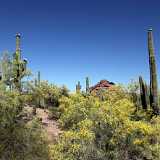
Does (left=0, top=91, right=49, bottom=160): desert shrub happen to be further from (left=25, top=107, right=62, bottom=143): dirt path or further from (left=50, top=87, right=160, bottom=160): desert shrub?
(left=25, top=107, right=62, bottom=143): dirt path

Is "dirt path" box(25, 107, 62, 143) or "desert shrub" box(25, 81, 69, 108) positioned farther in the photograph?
"desert shrub" box(25, 81, 69, 108)

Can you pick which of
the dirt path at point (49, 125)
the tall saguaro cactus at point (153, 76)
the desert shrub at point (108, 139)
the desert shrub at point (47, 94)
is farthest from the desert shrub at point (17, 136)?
the desert shrub at point (47, 94)

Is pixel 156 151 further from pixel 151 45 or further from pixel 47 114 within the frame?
pixel 47 114

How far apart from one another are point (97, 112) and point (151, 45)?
25.2 feet

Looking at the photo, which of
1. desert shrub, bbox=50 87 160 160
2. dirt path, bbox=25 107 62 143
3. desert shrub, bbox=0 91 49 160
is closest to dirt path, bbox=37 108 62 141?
dirt path, bbox=25 107 62 143

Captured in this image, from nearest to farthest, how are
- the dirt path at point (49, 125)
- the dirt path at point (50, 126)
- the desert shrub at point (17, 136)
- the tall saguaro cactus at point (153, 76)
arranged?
1. the desert shrub at point (17, 136)
2. the tall saguaro cactus at point (153, 76)
3. the dirt path at point (49, 125)
4. the dirt path at point (50, 126)

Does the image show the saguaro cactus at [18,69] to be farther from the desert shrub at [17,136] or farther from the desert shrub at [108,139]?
the desert shrub at [108,139]

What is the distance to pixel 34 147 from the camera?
19.8 metres

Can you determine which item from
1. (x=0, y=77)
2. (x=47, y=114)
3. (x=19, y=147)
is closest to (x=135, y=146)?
(x=19, y=147)

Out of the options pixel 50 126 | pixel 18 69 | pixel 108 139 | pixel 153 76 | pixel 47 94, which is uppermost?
pixel 18 69

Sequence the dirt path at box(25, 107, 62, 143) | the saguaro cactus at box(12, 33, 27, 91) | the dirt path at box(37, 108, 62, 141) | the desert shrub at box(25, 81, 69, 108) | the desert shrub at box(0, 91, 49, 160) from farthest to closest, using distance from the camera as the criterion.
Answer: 1. the desert shrub at box(25, 81, 69, 108)
2. the saguaro cactus at box(12, 33, 27, 91)
3. the dirt path at box(37, 108, 62, 141)
4. the dirt path at box(25, 107, 62, 143)
5. the desert shrub at box(0, 91, 49, 160)

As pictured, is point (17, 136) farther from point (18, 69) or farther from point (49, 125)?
point (49, 125)

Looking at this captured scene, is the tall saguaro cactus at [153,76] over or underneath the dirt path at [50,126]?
over

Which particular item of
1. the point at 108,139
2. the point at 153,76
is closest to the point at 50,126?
the point at 153,76
